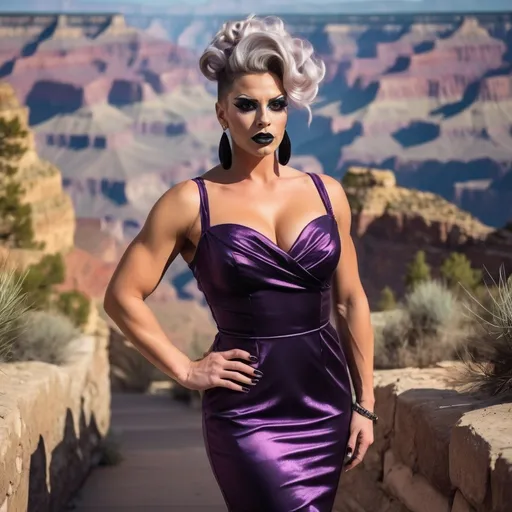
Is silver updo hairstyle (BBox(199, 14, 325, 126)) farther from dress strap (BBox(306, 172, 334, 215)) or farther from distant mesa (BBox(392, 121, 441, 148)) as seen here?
distant mesa (BBox(392, 121, 441, 148))

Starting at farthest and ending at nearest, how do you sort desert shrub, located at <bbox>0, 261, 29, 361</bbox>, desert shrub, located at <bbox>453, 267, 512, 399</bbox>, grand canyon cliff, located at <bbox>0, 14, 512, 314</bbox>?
grand canyon cliff, located at <bbox>0, 14, 512, 314</bbox>
desert shrub, located at <bbox>0, 261, 29, 361</bbox>
desert shrub, located at <bbox>453, 267, 512, 399</bbox>

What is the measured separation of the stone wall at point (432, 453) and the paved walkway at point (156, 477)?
1596mm

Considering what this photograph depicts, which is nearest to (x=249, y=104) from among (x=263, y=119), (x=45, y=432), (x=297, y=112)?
(x=263, y=119)

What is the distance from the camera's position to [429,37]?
135 m

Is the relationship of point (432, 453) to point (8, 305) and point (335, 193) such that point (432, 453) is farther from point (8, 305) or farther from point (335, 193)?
point (8, 305)

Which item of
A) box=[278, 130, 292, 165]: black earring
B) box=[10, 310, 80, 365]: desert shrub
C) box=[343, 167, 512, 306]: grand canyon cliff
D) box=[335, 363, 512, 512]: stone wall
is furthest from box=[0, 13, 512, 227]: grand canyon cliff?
box=[278, 130, 292, 165]: black earring

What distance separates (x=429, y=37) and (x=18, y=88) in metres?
54.1

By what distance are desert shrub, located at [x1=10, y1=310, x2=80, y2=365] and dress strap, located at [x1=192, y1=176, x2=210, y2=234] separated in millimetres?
3462

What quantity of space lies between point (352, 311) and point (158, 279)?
0.63 meters

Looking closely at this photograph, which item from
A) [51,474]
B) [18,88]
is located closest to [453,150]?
[18,88]

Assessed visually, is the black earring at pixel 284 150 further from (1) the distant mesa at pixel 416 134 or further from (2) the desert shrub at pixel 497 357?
(1) the distant mesa at pixel 416 134

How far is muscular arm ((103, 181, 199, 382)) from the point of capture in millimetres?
3027

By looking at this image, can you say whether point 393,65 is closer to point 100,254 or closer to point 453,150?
point 453,150

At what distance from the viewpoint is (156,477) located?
25.4 feet
